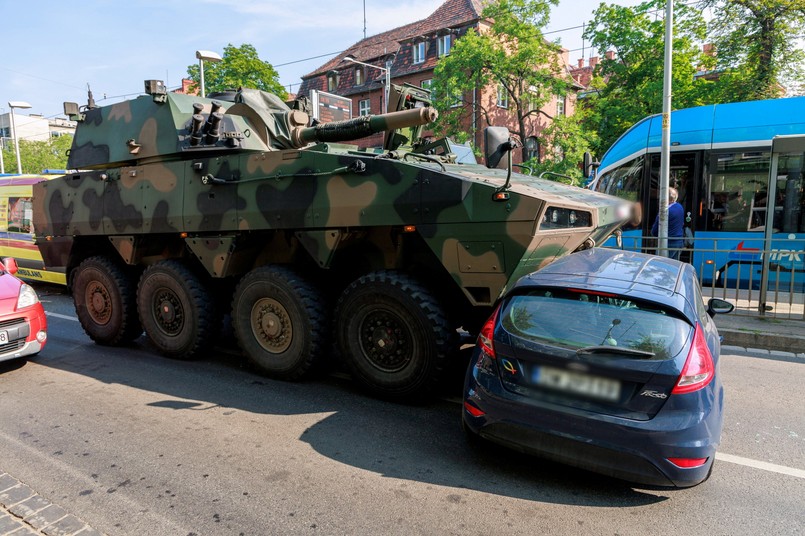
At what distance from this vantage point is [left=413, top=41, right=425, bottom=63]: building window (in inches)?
1346

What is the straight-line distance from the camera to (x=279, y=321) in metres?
5.38

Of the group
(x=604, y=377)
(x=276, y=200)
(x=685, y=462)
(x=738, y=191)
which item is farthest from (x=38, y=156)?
(x=685, y=462)

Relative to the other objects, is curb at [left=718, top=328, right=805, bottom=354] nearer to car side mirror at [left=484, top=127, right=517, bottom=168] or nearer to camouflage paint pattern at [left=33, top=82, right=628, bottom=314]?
camouflage paint pattern at [left=33, top=82, right=628, bottom=314]

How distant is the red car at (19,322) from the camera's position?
5.78 meters

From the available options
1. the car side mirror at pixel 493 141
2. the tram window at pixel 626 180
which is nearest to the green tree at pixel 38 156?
the tram window at pixel 626 180

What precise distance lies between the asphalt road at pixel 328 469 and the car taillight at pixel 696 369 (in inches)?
30.2

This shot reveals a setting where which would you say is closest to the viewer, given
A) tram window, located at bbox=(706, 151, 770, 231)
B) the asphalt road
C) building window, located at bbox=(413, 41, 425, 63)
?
the asphalt road

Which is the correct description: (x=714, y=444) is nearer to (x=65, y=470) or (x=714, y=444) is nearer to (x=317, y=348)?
(x=317, y=348)

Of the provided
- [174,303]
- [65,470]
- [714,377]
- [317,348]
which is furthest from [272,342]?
[714,377]

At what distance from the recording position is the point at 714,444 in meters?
3.04

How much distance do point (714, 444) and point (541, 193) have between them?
7.22ft

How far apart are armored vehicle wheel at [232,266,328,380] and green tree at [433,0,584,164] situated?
1952cm

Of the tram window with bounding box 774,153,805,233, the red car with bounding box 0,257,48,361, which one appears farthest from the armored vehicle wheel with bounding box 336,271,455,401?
the tram window with bounding box 774,153,805,233

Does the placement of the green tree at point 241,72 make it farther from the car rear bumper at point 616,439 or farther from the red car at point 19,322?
the car rear bumper at point 616,439
